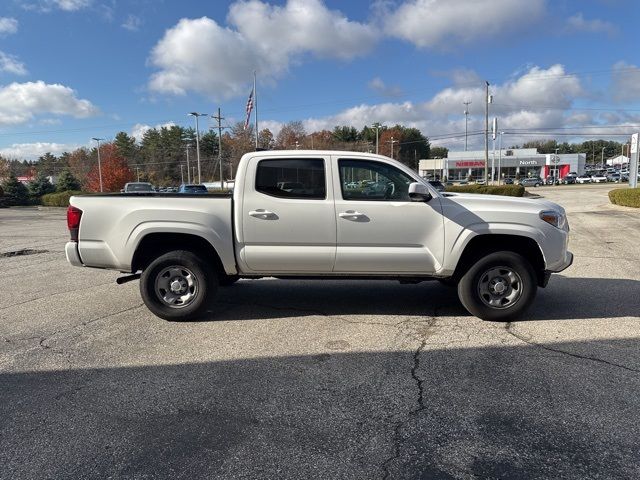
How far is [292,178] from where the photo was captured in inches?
210

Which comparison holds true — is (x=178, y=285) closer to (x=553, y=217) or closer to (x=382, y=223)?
→ (x=382, y=223)

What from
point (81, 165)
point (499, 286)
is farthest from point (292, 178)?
point (81, 165)

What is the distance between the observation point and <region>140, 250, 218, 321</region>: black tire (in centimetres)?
536

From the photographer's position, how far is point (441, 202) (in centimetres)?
520

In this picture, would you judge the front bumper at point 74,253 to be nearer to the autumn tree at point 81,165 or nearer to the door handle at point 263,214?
the door handle at point 263,214

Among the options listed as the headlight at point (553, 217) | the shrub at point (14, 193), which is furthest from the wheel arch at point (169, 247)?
the shrub at point (14, 193)

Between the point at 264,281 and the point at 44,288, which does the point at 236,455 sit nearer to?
the point at 264,281

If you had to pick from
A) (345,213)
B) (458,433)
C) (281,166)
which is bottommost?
(458,433)

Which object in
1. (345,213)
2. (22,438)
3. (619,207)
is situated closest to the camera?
(22,438)

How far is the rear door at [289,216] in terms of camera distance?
5.23m

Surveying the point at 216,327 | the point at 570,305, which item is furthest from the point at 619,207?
the point at 216,327

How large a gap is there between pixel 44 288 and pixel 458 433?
22.8ft

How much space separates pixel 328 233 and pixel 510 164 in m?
104

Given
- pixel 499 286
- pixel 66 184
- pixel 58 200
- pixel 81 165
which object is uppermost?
pixel 81 165
